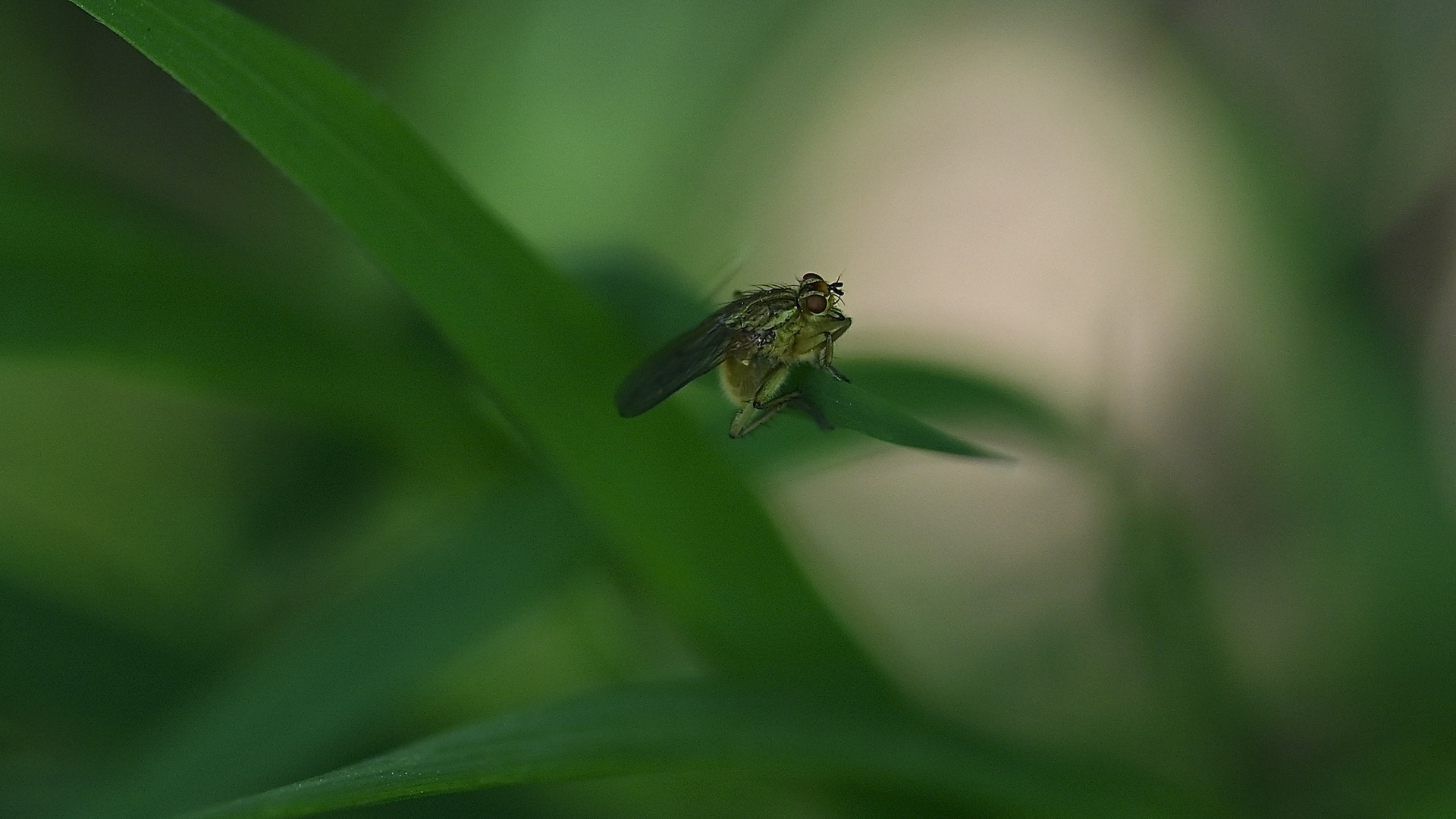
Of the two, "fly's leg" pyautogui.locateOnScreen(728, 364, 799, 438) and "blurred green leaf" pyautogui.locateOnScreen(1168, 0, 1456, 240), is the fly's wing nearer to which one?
"fly's leg" pyautogui.locateOnScreen(728, 364, 799, 438)

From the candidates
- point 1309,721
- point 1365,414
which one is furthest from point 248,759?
point 1365,414

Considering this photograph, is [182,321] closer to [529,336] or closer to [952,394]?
[529,336]

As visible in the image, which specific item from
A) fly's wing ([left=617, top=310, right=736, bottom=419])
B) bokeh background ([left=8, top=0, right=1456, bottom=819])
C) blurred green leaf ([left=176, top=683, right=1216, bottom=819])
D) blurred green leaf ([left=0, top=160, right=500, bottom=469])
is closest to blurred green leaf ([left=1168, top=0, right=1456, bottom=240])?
Answer: bokeh background ([left=8, top=0, right=1456, bottom=819])

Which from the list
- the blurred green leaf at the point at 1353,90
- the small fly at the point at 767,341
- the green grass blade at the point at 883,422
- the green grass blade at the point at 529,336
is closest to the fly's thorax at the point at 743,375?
the small fly at the point at 767,341

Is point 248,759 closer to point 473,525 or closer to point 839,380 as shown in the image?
point 473,525

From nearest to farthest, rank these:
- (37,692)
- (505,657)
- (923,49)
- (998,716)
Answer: (37,692) < (505,657) < (998,716) < (923,49)

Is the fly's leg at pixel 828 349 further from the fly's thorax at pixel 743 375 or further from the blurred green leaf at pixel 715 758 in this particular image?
the blurred green leaf at pixel 715 758
